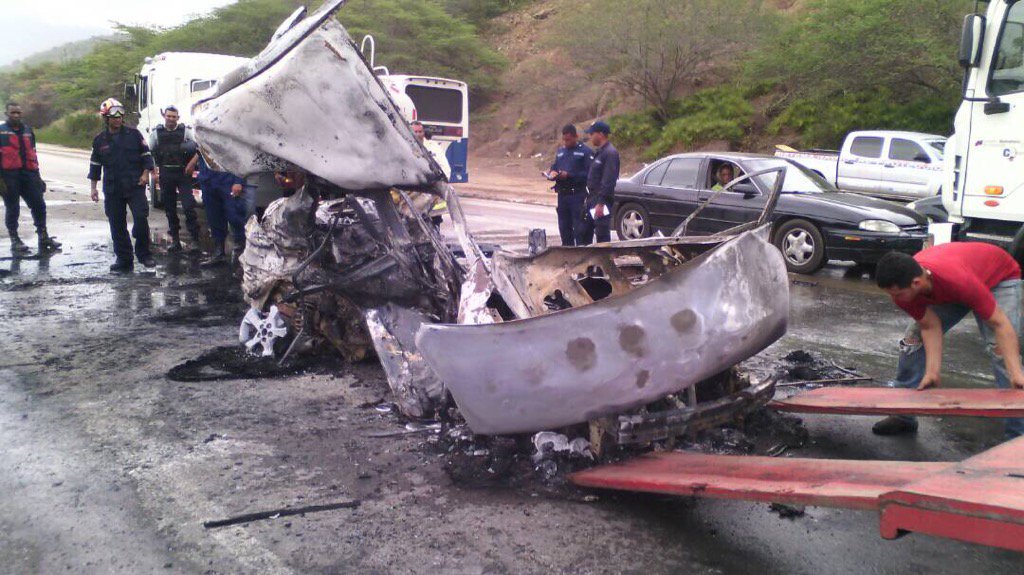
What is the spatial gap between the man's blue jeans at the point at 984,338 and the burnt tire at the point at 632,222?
274 inches

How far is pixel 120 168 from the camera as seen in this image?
8.78m

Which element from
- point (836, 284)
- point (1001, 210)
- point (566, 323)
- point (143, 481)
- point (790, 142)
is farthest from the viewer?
point (790, 142)

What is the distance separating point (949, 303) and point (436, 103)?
48.0 ft

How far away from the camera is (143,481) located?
3.66 m

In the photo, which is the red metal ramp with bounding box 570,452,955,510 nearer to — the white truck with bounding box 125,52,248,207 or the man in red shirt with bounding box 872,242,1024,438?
the man in red shirt with bounding box 872,242,1024,438

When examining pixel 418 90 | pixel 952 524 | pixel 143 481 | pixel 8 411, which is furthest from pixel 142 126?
pixel 952 524

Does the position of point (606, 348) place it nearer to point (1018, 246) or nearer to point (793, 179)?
point (1018, 246)

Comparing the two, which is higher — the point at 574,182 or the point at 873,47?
the point at 873,47

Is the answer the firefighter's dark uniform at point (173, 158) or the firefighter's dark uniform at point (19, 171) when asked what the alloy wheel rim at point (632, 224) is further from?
the firefighter's dark uniform at point (19, 171)

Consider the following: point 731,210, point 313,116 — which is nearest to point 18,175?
point 313,116

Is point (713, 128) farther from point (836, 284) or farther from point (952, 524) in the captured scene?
point (952, 524)

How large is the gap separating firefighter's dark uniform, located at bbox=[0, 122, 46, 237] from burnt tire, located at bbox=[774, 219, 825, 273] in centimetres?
934

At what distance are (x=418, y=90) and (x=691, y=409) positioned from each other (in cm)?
1485

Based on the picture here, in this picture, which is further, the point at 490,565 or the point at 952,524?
the point at 490,565
